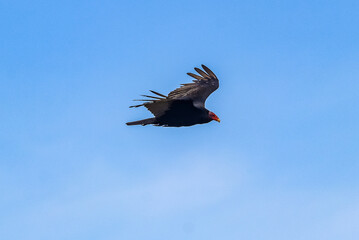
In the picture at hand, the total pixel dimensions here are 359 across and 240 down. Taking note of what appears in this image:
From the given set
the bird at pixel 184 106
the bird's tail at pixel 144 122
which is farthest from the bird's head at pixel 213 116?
the bird's tail at pixel 144 122

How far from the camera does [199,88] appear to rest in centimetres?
1962

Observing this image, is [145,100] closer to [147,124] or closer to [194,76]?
[147,124]

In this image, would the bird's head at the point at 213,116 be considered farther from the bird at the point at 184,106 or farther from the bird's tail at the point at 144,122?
the bird's tail at the point at 144,122

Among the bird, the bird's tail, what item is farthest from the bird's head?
the bird's tail

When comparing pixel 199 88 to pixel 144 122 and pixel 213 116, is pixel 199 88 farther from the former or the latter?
pixel 144 122

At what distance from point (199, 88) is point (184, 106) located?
172 cm

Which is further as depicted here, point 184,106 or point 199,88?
point 199,88

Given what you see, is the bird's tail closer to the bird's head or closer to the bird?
the bird

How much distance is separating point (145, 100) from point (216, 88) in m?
4.10

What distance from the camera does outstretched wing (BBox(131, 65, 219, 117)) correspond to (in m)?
17.5

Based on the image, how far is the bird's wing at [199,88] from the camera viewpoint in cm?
1850

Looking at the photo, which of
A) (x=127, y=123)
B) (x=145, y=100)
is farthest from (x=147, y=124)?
(x=145, y=100)

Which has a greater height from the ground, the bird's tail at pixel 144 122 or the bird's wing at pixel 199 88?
the bird's wing at pixel 199 88

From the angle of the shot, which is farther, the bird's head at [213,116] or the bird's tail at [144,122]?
the bird's head at [213,116]
